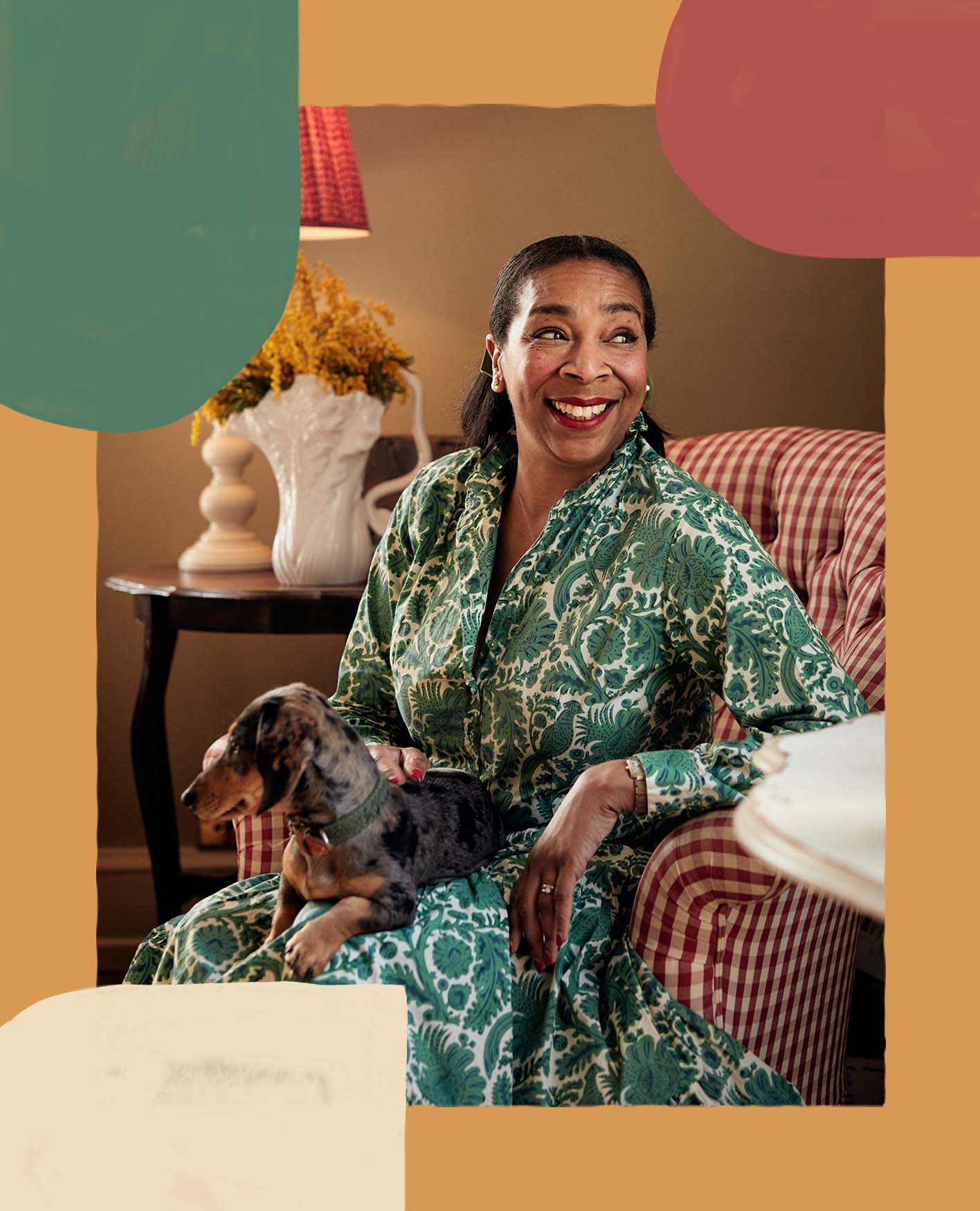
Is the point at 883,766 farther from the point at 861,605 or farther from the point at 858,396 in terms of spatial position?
the point at 858,396

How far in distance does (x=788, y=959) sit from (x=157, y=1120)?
0.72 metres

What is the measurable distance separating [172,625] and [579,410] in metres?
1.11

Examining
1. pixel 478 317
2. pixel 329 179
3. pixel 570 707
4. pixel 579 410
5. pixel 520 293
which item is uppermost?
pixel 329 179

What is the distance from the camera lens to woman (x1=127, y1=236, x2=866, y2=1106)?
142 centimetres

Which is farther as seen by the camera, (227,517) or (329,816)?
(227,517)

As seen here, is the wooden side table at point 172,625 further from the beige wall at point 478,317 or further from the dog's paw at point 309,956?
the dog's paw at point 309,956

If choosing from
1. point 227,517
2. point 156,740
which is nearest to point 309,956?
point 156,740

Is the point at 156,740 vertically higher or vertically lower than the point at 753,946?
higher

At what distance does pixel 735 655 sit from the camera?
4.76 ft

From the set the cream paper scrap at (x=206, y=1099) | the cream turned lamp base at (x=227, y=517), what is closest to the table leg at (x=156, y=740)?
the cream turned lamp base at (x=227, y=517)

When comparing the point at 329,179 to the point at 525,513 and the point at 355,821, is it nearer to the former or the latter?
the point at 525,513

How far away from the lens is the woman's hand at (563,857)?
1434mm

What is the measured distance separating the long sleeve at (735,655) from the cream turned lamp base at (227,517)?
1.23 m

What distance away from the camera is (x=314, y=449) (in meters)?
2.32
